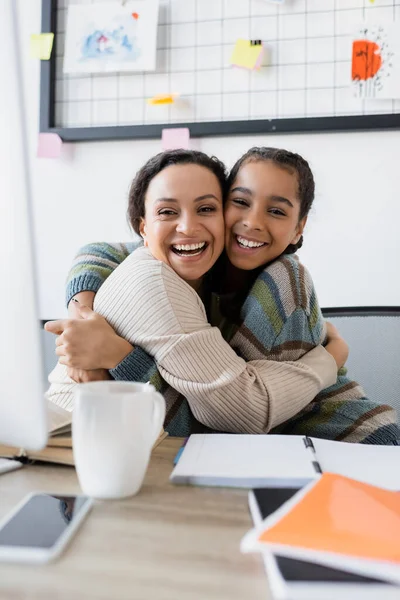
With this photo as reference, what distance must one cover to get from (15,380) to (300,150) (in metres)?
1.55

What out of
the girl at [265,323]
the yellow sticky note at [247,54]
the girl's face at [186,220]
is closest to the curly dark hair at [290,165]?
the girl at [265,323]

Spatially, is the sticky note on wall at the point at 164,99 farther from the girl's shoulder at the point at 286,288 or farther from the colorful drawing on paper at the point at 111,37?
the girl's shoulder at the point at 286,288

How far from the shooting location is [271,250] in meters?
1.28

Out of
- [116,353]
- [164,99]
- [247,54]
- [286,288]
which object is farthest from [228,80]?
[116,353]

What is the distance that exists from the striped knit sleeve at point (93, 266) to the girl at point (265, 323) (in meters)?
0.02

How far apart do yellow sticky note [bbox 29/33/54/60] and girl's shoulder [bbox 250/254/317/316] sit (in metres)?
1.31

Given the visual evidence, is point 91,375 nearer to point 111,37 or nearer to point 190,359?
point 190,359

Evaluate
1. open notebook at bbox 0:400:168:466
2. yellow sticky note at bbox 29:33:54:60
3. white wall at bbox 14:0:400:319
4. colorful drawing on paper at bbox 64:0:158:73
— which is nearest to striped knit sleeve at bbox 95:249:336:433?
open notebook at bbox 0:400:168:466

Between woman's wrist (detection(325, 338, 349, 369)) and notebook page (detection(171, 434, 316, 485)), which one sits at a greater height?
woman's wrist (detection(325, 338, 349, 369))

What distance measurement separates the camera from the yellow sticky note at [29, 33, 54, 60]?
1969 millimetres

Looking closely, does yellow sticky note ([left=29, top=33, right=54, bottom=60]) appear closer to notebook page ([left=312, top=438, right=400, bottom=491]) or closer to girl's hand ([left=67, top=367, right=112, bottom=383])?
girl's hand ([left=67, top=367, right=112, bottom=383])

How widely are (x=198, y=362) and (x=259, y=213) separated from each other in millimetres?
474

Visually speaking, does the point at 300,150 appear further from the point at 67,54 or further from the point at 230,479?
the point at 230,479

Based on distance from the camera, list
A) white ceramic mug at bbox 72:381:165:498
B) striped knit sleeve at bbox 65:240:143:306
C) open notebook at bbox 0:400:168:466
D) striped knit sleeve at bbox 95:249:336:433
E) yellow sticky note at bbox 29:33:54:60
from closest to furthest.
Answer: white ceramic mug at bbox 72:381:165:498 < open notebook at bbox 0:400:168:466 < striped knit sleeve at bbox 95:249:336:433 < striped knit sleeve at bbox 65:240:143:306 < yellow sticky note at bbox 29:33:54:60
